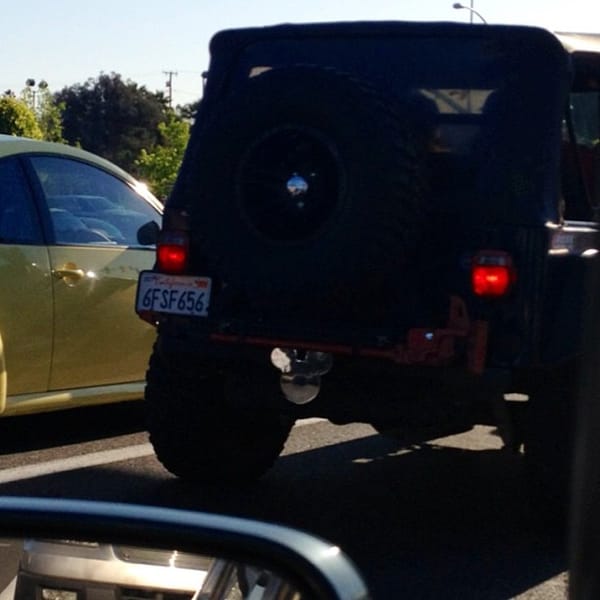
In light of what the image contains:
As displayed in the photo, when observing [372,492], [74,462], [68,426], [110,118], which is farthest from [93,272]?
[110,118]

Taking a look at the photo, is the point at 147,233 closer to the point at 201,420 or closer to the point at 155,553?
the point at 201,420

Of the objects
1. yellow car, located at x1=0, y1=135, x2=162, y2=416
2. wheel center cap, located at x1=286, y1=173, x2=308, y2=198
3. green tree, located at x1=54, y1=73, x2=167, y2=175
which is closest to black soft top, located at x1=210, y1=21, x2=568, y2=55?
wheel center cap, located at x1=286, y1=173, x2=308, y2=198

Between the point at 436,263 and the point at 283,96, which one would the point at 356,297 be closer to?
the point at 436,263

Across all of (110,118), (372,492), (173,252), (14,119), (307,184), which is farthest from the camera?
(110,118)

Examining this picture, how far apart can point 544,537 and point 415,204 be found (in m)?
1.49

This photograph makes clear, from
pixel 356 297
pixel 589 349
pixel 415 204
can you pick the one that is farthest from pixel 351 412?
pixel 589 349

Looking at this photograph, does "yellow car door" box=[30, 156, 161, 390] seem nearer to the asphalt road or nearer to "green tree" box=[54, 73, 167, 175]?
the asphalt road

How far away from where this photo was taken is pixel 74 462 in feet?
23.1

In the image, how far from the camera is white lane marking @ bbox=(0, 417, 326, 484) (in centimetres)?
671

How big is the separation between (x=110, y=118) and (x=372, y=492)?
7911 centimetres

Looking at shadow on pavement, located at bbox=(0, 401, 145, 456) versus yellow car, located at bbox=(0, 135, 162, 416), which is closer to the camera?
yellow car, located at bbox=(0, 135, 162, 416)

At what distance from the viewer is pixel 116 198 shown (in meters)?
7.87

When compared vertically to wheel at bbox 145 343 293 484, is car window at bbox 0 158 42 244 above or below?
above

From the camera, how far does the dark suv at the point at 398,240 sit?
5.38m
